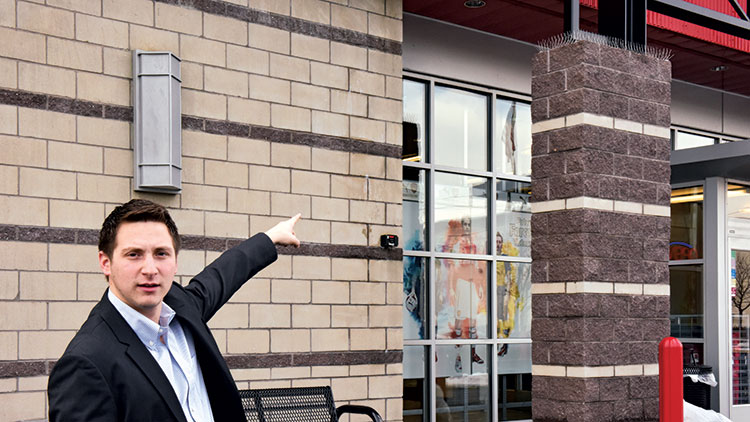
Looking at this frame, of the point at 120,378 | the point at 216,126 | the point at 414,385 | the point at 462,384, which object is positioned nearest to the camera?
the point at 120,378

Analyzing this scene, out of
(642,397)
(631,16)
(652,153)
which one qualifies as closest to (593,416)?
(642,397)

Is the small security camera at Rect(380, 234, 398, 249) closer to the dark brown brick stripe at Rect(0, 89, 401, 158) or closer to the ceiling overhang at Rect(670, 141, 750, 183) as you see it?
the dark brown brick stripe at Rect(0, 89, 401, 158)

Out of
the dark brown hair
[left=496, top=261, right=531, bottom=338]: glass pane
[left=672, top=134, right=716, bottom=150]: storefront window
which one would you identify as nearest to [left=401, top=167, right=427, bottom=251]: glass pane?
[left=496, top=261, right=531, bottom=338]: glass pane

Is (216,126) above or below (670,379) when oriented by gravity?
above

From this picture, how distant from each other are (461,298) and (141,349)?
8.35 m

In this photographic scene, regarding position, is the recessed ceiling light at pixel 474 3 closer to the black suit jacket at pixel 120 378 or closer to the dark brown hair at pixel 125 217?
the black suit jacket at pixel 120 378

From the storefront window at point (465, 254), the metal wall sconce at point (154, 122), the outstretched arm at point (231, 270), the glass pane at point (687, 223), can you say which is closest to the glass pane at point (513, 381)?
the storefront window at point (465, 254)

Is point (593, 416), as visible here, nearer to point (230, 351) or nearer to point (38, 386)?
point (230, 351)

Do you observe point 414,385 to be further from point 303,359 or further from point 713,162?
point 713,162

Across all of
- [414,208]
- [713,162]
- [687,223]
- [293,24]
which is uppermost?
[293,24]

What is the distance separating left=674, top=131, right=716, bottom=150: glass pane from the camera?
13.2 meters

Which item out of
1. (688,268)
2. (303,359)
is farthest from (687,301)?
(303,359)

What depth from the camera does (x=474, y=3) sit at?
9633mm

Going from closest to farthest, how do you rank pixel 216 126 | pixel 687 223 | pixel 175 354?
1. pixel 175 354
2. pixel 216 126
3. pixel 687 223
